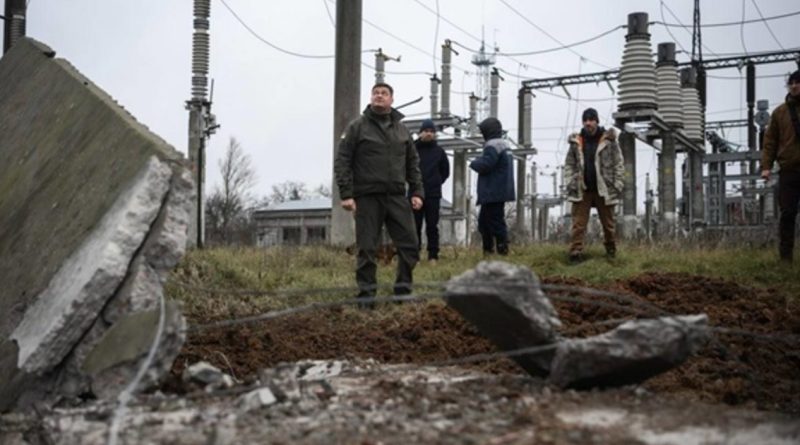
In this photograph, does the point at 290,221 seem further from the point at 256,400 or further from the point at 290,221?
the point at 256,400

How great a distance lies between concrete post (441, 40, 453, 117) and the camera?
2120cm

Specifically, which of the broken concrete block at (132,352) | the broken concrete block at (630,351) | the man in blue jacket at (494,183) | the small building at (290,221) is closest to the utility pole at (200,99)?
the man in blue jacket at (494,183)

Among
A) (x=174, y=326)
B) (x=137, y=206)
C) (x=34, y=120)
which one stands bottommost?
(x=174, y=326)

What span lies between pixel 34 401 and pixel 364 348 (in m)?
2.38

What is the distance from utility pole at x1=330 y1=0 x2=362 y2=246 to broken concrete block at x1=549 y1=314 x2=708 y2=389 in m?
9.05

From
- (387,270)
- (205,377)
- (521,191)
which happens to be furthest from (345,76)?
(521,191)

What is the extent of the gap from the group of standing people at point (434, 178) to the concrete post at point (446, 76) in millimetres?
10621

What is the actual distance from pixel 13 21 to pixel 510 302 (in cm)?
1426

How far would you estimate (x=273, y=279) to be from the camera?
30.1 feet

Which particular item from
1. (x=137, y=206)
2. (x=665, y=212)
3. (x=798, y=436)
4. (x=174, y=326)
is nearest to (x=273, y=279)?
(x=137, y=206)

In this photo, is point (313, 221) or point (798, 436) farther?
point (313, 221)

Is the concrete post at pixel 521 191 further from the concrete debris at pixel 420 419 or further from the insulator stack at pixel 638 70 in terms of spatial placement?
the concrete debris at pixel 420 419

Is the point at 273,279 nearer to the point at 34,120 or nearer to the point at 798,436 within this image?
the point at 34,120

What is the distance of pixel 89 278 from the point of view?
420 centimetres
